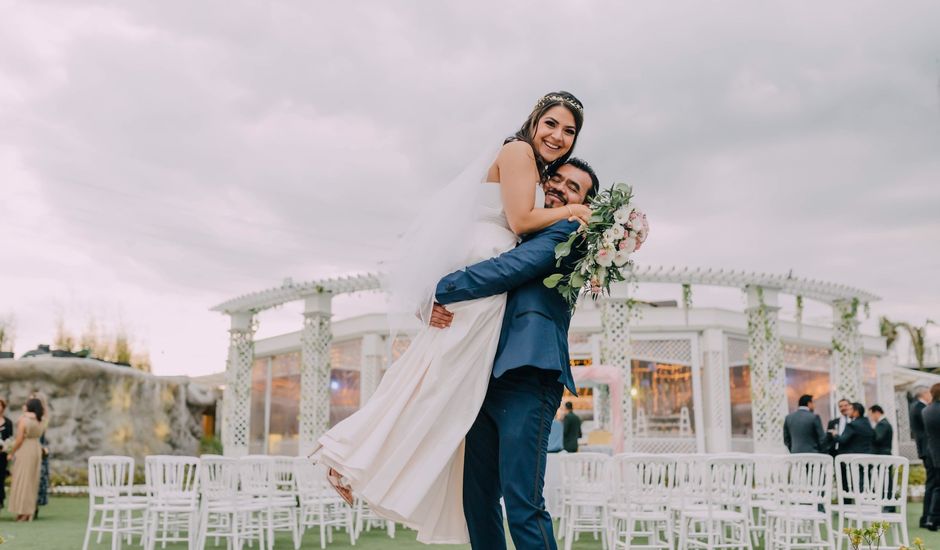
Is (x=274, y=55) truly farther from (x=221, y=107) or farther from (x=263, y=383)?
(x=263, y=383)

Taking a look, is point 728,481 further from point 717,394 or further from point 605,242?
point 717,394

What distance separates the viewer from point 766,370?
43.0ft

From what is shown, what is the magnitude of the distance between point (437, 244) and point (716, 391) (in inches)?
619

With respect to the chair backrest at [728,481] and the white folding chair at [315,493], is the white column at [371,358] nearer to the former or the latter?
the white folding chair at [315,493]

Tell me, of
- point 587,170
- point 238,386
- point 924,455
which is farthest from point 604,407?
point 587,170

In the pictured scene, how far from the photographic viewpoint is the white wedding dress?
6.47 feet

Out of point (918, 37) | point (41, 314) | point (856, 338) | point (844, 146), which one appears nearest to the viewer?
point (918, 37)

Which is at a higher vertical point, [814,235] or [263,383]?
[814,235]

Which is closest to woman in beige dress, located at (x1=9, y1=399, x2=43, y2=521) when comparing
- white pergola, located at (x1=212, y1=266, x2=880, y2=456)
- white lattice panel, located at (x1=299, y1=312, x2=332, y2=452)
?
white pergola, located at (x1=212, y1=266, x2=880, y2=456)

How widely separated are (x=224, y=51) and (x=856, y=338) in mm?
12263

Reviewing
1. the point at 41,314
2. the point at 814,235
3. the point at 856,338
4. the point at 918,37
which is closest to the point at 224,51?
the point at 918,37

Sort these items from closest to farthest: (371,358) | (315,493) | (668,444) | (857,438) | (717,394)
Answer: (315,493), (857,438), (668,444), (717,394), (371,358)

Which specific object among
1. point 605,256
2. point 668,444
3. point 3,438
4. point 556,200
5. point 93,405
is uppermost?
point 556,200

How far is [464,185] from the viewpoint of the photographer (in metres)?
2.18
